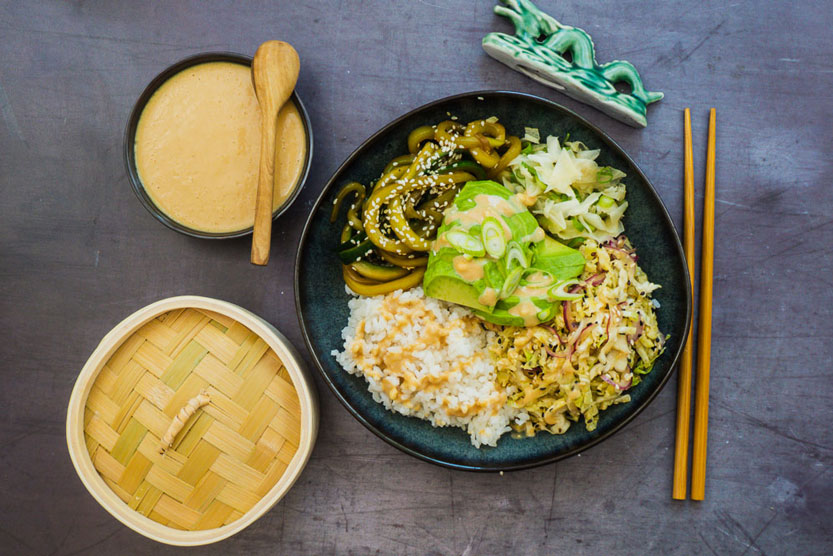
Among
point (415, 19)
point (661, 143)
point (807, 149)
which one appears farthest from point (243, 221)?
point (807, 149)

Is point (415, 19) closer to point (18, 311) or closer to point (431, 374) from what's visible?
point (431, 374)

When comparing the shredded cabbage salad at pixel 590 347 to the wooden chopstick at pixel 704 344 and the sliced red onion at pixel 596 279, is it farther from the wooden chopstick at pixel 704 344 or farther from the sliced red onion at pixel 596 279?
the wooden chopstick at pixel 704 344

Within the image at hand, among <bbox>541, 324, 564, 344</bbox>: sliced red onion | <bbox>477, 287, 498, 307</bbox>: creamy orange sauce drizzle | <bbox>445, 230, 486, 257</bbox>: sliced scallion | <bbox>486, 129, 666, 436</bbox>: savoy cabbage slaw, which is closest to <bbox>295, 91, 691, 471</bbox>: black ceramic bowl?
<bbox>486, 129, 666, 436</bbox>: savoy cabbage slaw

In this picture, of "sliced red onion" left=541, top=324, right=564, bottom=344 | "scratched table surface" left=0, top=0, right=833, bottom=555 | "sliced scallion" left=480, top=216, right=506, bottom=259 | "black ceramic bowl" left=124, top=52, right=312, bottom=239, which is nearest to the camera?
"sliced scallion" left=480, top=216, right=506, bottom=259

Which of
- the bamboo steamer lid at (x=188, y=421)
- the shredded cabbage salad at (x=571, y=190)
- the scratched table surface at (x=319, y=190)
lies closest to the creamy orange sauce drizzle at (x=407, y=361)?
the bamboo steamer lid at (x=188, y=421)

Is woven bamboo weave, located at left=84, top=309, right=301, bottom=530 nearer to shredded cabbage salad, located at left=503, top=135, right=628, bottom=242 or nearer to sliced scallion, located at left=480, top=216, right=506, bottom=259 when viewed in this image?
sliced scallion, located at left=480, top=216, right=506, bottom=259

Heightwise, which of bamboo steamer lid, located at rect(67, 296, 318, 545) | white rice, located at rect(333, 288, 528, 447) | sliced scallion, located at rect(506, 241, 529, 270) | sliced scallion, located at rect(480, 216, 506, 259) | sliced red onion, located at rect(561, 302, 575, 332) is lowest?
bamboo steamer lid, located at rect(67, 296, 318, 545)
